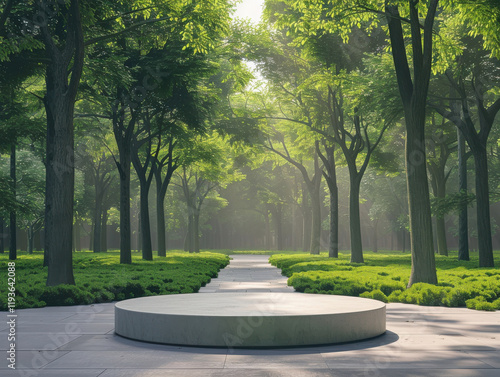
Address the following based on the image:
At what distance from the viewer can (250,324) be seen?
7.22m

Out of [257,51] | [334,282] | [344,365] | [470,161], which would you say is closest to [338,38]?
[257,51]

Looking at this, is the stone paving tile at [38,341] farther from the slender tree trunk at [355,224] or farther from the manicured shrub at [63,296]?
the slender tree trunk at [355,224]

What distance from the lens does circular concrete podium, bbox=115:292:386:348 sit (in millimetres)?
7281

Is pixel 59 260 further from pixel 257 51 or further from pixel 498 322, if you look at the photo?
pixel 257 51

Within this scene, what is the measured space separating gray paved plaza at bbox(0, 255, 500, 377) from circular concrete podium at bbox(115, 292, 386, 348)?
0.47ft

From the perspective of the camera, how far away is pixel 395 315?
416 inches

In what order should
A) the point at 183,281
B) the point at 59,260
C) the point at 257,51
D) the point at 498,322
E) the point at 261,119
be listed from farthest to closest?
1. the point at 261,119
2. the point at 257,51
3. the point at 183,281
4. the point at 59,260
5. the point at 498,322

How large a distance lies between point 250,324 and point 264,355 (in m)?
0.49

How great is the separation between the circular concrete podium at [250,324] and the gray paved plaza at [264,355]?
0.14 m

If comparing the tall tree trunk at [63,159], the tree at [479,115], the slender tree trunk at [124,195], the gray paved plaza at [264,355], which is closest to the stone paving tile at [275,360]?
the gray paved plaza at [264,355]

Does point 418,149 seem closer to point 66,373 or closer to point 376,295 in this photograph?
point 376,295

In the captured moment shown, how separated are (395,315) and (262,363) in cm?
493

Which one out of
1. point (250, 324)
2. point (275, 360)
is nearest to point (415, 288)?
point (250, 324)

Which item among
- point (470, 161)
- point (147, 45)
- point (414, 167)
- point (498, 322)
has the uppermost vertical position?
point (147, 45)
